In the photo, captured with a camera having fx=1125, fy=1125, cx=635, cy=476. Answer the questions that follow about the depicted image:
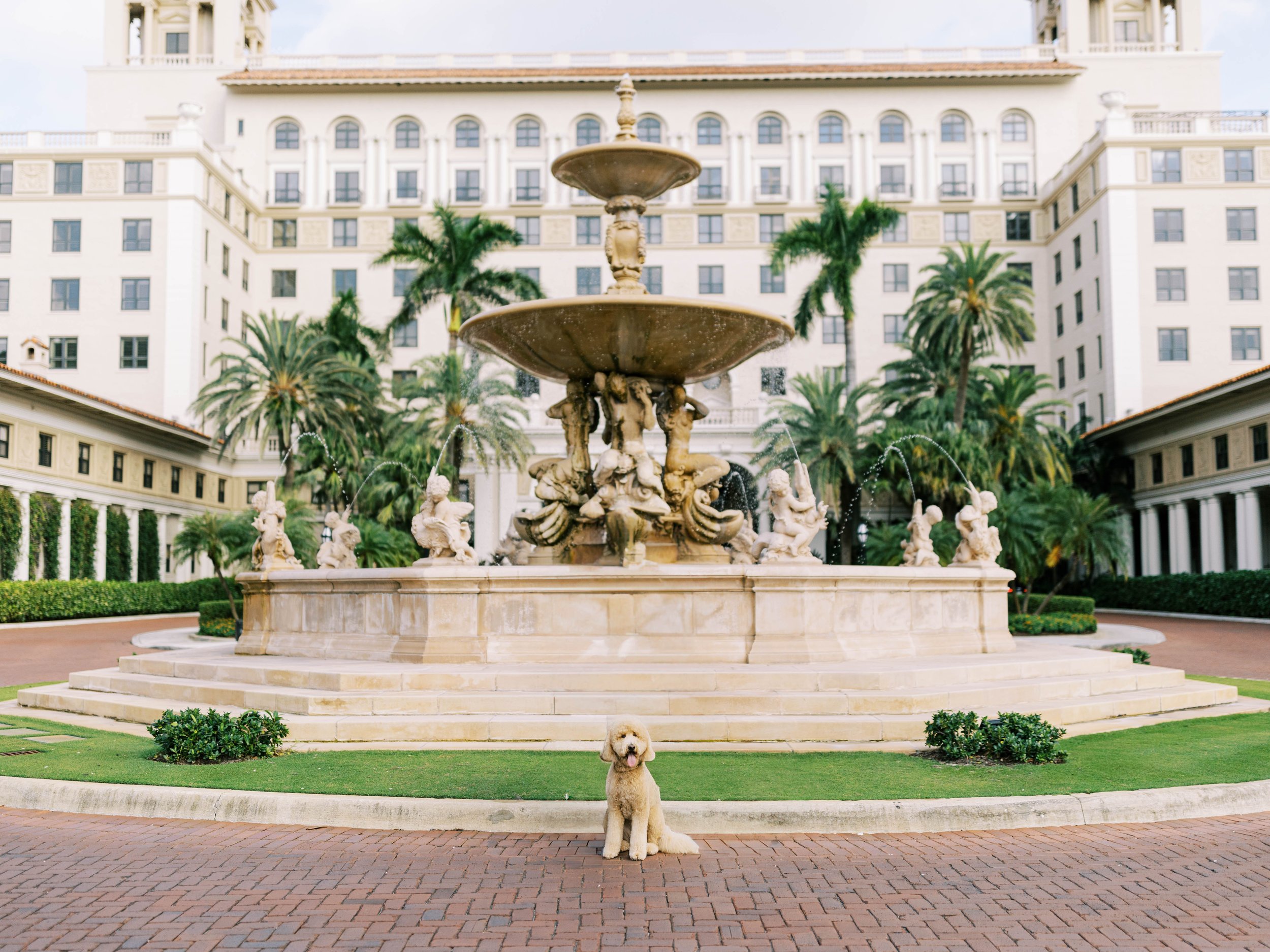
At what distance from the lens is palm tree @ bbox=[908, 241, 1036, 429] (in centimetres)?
4419

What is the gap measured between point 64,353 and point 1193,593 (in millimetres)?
54326

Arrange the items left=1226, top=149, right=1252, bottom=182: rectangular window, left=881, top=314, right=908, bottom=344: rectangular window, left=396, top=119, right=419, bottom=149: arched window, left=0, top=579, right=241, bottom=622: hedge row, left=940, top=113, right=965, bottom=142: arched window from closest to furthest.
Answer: left=0, top=579, right=241, bottom=622: hedge row, left=1226, top=149, right=1252, bottom=182: rectangular window, left=881, top=314, right=908, bottom=344: rectangular window, left=940, top=113, right=965, bottom=142: arched window, left=396, top=119, right=419, bottom=149: arched window

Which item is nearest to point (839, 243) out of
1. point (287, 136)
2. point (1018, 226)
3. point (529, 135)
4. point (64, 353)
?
point (1018, 226)

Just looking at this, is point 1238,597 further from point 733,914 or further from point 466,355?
point 733,914

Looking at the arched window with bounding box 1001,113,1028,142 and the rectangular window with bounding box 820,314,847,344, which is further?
the arched window with bounding box 1001,113,1028,142

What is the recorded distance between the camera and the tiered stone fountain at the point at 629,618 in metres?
10.8

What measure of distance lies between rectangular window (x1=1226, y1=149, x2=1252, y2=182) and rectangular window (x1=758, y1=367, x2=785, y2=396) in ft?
79.3

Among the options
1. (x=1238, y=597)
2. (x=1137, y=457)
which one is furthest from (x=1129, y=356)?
(x=1238, y=597)

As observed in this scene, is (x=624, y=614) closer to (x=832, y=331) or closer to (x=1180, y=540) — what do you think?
(x=1180, y=540)

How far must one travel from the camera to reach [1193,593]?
41.0 meters

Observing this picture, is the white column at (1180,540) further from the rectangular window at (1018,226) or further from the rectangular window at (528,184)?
the rectangular window at (528,184)

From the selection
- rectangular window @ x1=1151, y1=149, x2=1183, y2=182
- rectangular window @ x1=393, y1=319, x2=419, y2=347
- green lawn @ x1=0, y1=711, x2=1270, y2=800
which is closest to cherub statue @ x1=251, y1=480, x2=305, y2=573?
green lawn @ x1=0, y1=711, x2=1270, y2=800

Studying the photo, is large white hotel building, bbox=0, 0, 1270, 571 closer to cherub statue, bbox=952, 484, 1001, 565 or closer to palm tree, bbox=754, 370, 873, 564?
palm tree, bbox=754, 370, 873, 564

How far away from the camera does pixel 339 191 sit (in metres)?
66.8
